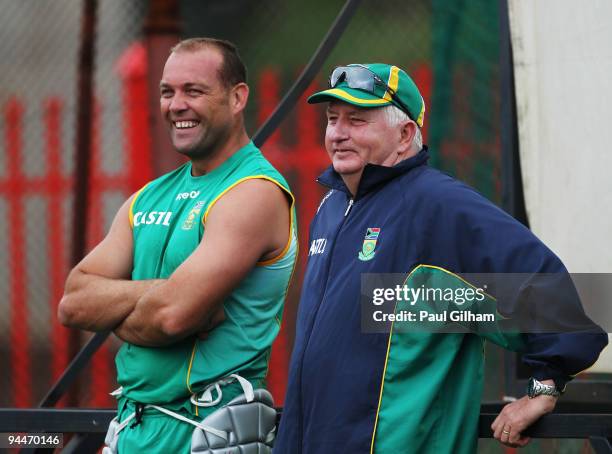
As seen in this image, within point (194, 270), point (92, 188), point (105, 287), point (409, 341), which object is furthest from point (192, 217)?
point (92, 188)

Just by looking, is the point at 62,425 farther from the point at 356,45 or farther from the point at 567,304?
the point at 356,45

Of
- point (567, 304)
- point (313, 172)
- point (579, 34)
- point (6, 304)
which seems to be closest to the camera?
point (567, 304)

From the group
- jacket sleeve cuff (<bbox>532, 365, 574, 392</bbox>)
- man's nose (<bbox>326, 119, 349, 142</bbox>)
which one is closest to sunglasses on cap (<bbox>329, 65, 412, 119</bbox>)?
man's nose (<bbox>326, 119, 349, 142</bbox>)

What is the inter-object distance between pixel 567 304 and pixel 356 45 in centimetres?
372

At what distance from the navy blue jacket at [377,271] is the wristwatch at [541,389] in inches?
0.8

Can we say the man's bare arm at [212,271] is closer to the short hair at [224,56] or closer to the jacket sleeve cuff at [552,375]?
the short hair at [224,56]

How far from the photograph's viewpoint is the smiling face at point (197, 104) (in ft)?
11.1

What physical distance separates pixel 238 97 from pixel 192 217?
1.45 feet

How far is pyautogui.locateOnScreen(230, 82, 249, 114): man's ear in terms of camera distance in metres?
3.45

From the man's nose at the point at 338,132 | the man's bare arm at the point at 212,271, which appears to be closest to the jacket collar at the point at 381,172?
the man's nose at the point at 338,132

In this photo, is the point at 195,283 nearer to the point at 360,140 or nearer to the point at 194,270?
the point at 194,270

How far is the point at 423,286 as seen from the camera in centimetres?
274

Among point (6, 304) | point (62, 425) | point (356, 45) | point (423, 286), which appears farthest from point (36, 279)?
point (423, 286)

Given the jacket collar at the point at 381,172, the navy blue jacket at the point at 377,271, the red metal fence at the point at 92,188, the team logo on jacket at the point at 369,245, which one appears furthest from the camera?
the red metal fence at the point at 92,188
